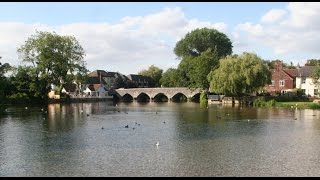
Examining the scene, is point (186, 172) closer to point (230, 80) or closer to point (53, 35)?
point (230, 80)

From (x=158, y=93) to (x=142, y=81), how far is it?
133 feet

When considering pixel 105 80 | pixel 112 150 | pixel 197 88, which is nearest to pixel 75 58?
pixel 197 88

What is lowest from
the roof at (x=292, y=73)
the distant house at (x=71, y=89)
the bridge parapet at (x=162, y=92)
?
the bridge parapet at (x=162, y=92)

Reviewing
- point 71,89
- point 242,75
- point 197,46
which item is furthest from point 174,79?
point 242,75

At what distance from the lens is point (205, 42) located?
125 m

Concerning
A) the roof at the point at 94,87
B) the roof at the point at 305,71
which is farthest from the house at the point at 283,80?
the roof at the point at 94,87

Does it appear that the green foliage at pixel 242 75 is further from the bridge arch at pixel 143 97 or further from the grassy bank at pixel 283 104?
the bridge arch at pixel 143 97

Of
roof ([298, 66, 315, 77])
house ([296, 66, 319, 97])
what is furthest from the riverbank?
roof ([298, 66, 315, 77])

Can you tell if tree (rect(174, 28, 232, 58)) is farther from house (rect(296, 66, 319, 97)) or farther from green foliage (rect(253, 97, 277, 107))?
green foliage (rect(253, 97, 277, 107))

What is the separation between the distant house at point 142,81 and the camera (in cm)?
16549

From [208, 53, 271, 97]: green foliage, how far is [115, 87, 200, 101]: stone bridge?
3409 centimetres

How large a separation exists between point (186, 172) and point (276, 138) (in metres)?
14.2

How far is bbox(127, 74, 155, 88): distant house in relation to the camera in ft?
543

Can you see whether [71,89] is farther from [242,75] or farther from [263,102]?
[263,102]
